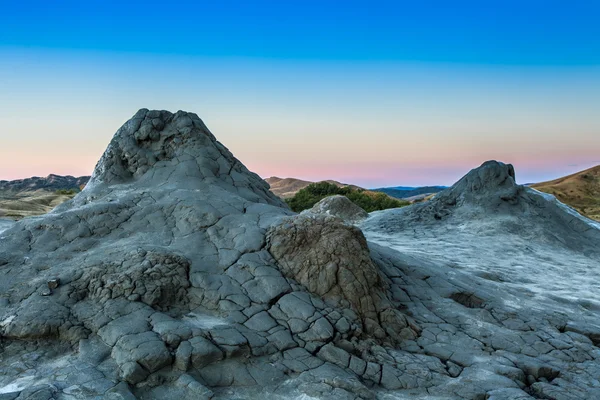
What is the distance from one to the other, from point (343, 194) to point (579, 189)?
24894 mm

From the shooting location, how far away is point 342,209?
16281 mm

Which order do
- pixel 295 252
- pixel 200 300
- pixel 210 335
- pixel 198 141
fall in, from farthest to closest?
pixel 198 141
pixel 295 252
pixel 200 300
pixel 210 335

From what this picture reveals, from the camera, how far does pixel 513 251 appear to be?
37.3ft

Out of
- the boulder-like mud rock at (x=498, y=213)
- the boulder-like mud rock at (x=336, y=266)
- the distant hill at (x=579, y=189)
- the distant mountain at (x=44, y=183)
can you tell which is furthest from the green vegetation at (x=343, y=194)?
the distant mountain at (x=44, y=183)

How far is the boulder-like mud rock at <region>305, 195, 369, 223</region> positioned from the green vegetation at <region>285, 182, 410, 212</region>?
34.4 ft

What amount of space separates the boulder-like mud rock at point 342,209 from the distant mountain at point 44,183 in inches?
1904

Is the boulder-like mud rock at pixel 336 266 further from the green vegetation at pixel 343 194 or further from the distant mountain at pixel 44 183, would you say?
the distant mountain at pixel 44 183

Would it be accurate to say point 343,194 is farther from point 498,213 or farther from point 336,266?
point 336,266

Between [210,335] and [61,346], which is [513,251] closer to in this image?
[210,335]

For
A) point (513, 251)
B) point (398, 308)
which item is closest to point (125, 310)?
point (398, 308)

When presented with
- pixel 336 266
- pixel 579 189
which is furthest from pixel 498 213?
pixel 579 189

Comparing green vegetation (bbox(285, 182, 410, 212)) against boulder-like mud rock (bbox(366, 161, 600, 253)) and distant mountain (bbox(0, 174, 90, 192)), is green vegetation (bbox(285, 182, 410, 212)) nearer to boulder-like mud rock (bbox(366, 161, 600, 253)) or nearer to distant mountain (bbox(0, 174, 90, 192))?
boulder-like mud rock (bbox(366, 161, 600, 253))

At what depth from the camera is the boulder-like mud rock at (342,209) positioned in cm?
1572

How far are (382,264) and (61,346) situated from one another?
4.25 m
